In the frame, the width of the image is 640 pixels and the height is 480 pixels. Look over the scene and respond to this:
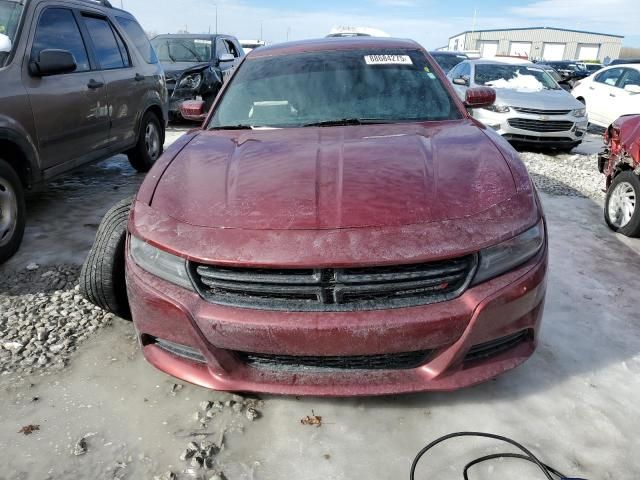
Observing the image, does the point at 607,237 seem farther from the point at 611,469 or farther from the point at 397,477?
the point at 397,477

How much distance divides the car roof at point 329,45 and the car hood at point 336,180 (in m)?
1.04

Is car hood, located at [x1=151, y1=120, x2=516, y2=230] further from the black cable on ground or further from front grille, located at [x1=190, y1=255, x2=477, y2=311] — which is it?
the black cable on ground

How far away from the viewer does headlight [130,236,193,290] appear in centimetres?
195

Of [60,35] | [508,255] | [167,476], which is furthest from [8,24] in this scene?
[508,255]

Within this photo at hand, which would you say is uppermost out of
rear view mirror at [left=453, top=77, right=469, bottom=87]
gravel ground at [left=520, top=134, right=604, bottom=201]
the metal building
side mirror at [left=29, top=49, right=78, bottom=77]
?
side mirror at [left=29, top=49, right=78, bottom=77]

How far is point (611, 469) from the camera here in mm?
1892

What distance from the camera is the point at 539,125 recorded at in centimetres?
795

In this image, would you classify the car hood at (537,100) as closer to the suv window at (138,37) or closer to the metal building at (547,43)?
the suv window at (138,37)

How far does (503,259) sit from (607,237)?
3023 mm

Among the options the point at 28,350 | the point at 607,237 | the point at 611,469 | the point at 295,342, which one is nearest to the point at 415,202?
the point at 295,342

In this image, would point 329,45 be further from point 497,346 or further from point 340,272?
point 497,346

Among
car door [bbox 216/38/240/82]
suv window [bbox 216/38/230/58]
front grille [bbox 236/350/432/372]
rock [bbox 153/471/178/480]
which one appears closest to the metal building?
car door [bbox 216/38/240/82]

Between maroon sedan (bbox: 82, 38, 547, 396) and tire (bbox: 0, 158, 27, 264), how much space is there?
1.74 meters

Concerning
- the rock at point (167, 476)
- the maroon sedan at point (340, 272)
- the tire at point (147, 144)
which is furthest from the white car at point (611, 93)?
the rock at point (167, 476)
